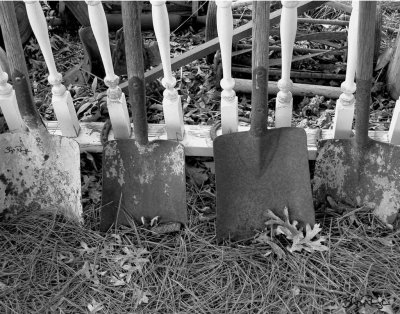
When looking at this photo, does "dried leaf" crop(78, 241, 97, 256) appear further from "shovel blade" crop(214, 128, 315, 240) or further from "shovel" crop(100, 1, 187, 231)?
"shovel blade" crop(214, 128, 315, 240)

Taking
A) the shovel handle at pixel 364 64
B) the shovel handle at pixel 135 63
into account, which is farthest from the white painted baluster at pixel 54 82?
the shovel handle at pixel 364 64

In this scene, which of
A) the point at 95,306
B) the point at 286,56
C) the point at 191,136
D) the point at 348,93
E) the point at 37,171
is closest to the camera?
the point at 95,306

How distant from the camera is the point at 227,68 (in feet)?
8.18

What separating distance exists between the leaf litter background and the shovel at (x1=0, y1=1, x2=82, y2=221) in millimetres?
79

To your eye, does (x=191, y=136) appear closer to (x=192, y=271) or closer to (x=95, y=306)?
(x=192, y=271)

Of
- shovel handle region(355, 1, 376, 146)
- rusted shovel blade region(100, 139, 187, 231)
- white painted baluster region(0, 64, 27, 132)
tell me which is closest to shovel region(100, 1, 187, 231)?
rusted shovel blade region(100, 139, 187, 231)

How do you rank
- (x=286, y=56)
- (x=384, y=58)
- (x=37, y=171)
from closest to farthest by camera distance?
(x=286, y=56) < (x=37, y=171) < (x=384, y=58)

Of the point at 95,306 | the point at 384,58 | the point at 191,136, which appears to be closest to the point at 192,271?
the point at 95,306

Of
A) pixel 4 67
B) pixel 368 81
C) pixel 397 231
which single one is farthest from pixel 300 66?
pixel 4 67

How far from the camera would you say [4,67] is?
2.88 metres

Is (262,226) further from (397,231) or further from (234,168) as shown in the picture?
(397,231)

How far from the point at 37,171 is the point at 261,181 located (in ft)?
3.61

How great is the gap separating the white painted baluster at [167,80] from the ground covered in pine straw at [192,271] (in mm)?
487

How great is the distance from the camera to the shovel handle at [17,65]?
2.31 m
